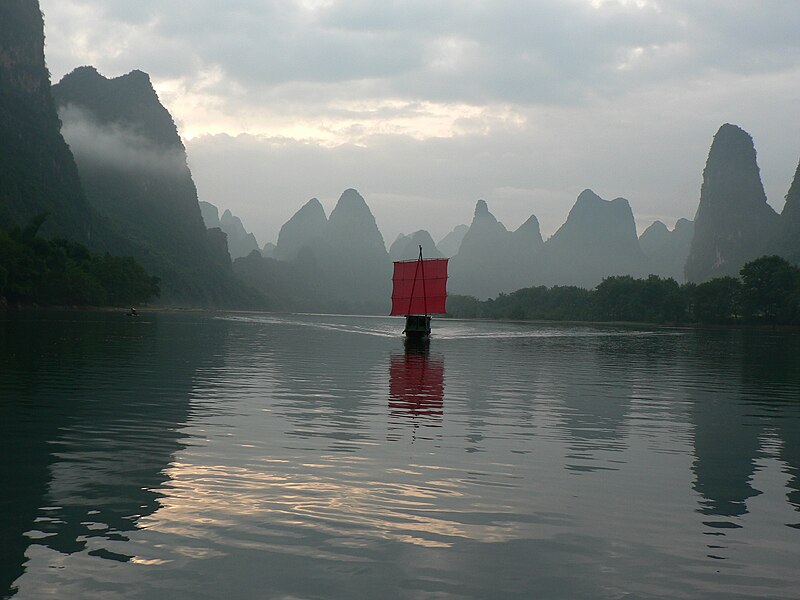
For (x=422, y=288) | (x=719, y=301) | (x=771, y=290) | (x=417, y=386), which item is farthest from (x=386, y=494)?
(x=719, y=301)

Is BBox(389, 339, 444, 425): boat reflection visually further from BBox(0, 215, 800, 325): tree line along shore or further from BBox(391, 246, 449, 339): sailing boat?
BBox(0, 215, 800, 325): tree line along shore

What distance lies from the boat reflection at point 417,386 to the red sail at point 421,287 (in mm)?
25235

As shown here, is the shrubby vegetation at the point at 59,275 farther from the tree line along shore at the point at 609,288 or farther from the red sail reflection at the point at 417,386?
the red sail reflection at the point at 417,386

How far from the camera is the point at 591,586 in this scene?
8117 millimetres

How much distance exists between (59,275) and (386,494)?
121011 millimetres

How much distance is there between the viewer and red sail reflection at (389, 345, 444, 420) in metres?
22.6

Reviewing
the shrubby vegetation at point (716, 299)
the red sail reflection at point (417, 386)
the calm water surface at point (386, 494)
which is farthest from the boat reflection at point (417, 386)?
the shrubby vegetation at point (716, 299)

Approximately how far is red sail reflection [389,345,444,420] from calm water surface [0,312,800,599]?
27 cm

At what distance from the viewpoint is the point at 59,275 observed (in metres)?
120

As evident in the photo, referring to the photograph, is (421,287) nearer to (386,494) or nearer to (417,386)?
(417,386)

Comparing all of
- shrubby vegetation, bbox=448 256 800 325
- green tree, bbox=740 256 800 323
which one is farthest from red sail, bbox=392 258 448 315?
green tree, bbox=740 256 800 323

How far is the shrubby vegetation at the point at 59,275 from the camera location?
10525 cm

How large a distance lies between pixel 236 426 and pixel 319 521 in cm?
850

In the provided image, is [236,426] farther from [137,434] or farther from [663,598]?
[663,598]
